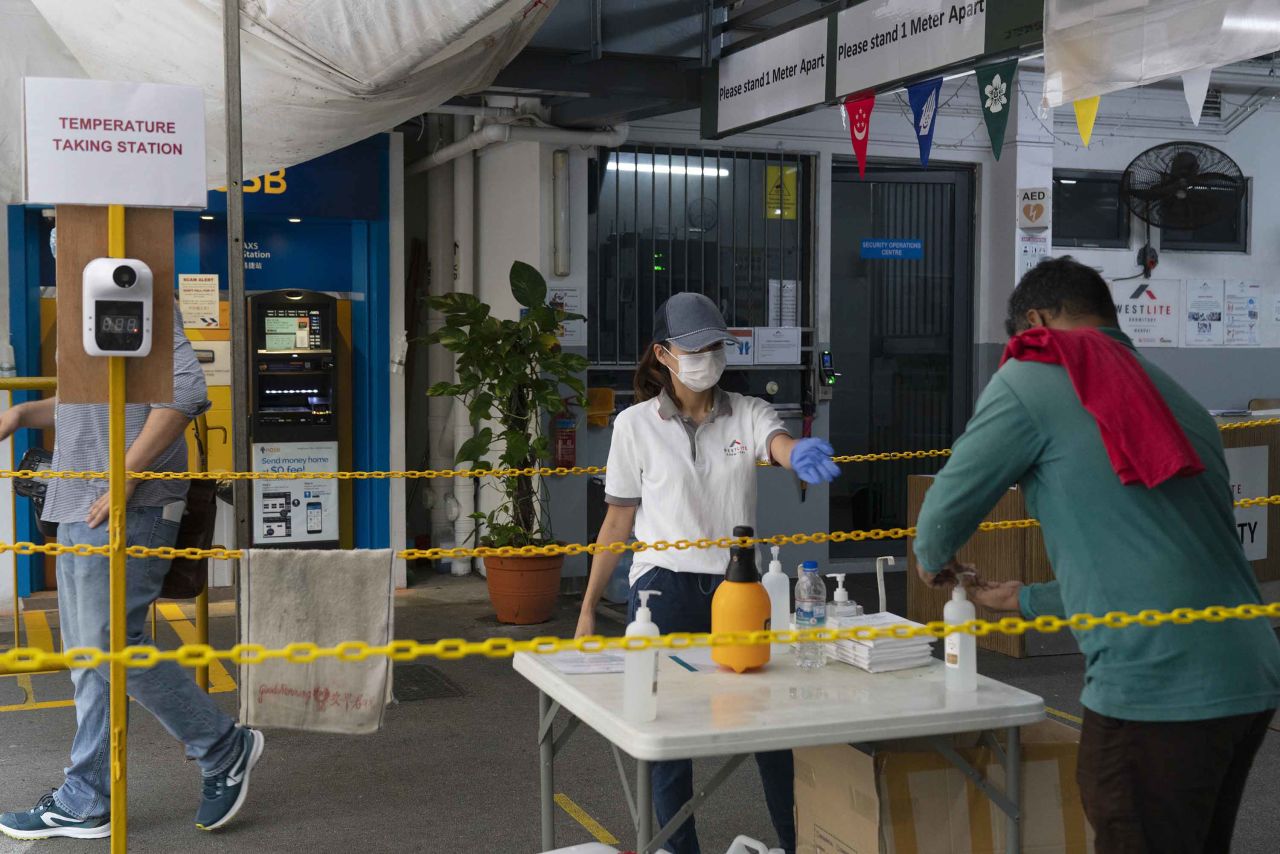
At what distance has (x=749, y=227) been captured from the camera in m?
8.02

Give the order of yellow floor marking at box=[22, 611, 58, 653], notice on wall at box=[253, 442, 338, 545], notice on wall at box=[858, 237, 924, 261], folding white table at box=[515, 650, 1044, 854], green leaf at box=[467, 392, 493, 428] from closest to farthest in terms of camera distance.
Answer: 1. folding white table at box=[515, 650, 1044, 854]
2. yellow floor marking at box=[22, 611, 58, 653]
3. green leaf at box=[467, 392, 493, 428]
4. notice on wall at box=[253, 442, 338, 545]
5. notice on wall at box=[858, 237, 924, 261]

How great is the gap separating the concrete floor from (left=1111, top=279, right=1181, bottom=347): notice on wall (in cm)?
385

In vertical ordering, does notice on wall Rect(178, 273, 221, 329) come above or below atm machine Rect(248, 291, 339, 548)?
above

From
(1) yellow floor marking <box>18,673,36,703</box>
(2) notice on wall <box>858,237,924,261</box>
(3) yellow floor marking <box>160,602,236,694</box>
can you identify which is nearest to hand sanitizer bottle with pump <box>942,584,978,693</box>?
(3) yellow floor marking <box>160,602,236,694</box>

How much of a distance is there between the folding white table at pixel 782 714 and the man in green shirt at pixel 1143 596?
1.11 feet

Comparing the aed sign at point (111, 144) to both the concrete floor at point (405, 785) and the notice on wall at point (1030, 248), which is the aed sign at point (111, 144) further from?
the notice on wall at point (1030, 248)

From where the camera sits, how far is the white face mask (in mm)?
3264

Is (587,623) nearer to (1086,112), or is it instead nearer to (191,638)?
(1086,112)

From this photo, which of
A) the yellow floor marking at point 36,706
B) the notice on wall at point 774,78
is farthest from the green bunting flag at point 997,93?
the yellow floor marking at point 36,706

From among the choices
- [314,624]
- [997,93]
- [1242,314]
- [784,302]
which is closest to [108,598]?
[314,624]

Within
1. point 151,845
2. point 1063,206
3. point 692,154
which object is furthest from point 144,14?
point 1063,206

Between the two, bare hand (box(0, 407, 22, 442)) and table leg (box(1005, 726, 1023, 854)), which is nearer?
table leg (box(1005, 726, 1023, 854))

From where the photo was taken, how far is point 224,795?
155 inches

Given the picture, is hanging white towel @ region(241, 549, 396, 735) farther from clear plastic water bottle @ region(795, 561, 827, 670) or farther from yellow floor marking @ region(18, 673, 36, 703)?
yellow floor marking @ region(18, 673, 36, 703)
